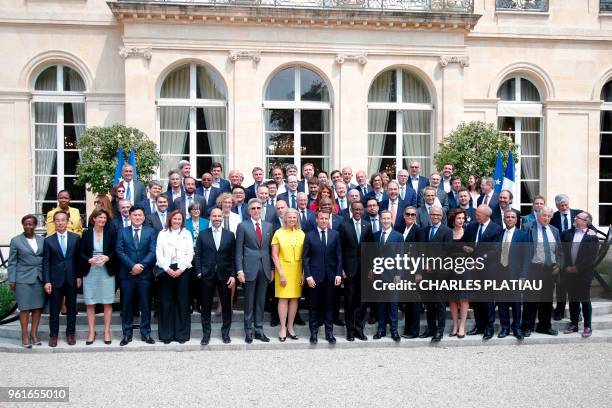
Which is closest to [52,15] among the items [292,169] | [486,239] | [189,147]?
[189,147]

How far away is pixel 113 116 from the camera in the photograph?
51.2ft

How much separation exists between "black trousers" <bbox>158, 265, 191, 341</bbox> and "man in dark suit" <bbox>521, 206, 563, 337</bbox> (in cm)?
491

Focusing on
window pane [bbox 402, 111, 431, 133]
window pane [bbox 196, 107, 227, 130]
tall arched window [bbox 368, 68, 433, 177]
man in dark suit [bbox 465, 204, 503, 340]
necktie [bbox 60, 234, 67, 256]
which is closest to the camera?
necktie [bbox 60, 234, 67, 256]

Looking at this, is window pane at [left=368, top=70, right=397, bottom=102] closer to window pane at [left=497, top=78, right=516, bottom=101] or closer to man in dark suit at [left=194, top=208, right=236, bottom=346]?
window pane at [left=497, top=78, right=516, bottom=101]

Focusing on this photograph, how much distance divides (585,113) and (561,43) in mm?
2084

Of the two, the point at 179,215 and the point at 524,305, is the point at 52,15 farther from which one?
the point at 524,305

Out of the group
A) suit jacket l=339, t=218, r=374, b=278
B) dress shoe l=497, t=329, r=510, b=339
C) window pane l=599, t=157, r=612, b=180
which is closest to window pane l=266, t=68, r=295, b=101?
suit jacket l=339, t=218, r=374, b=278

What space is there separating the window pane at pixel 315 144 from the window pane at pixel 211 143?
214 centimetres

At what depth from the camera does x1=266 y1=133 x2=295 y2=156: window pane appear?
52.4ft

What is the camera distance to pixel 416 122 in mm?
16547

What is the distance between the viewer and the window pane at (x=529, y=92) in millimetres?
17234

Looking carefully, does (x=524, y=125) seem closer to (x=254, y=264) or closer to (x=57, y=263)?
(x=254, y=264)

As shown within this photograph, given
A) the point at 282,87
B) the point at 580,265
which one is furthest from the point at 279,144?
the point at 580,265

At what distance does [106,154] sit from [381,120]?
285 inches
